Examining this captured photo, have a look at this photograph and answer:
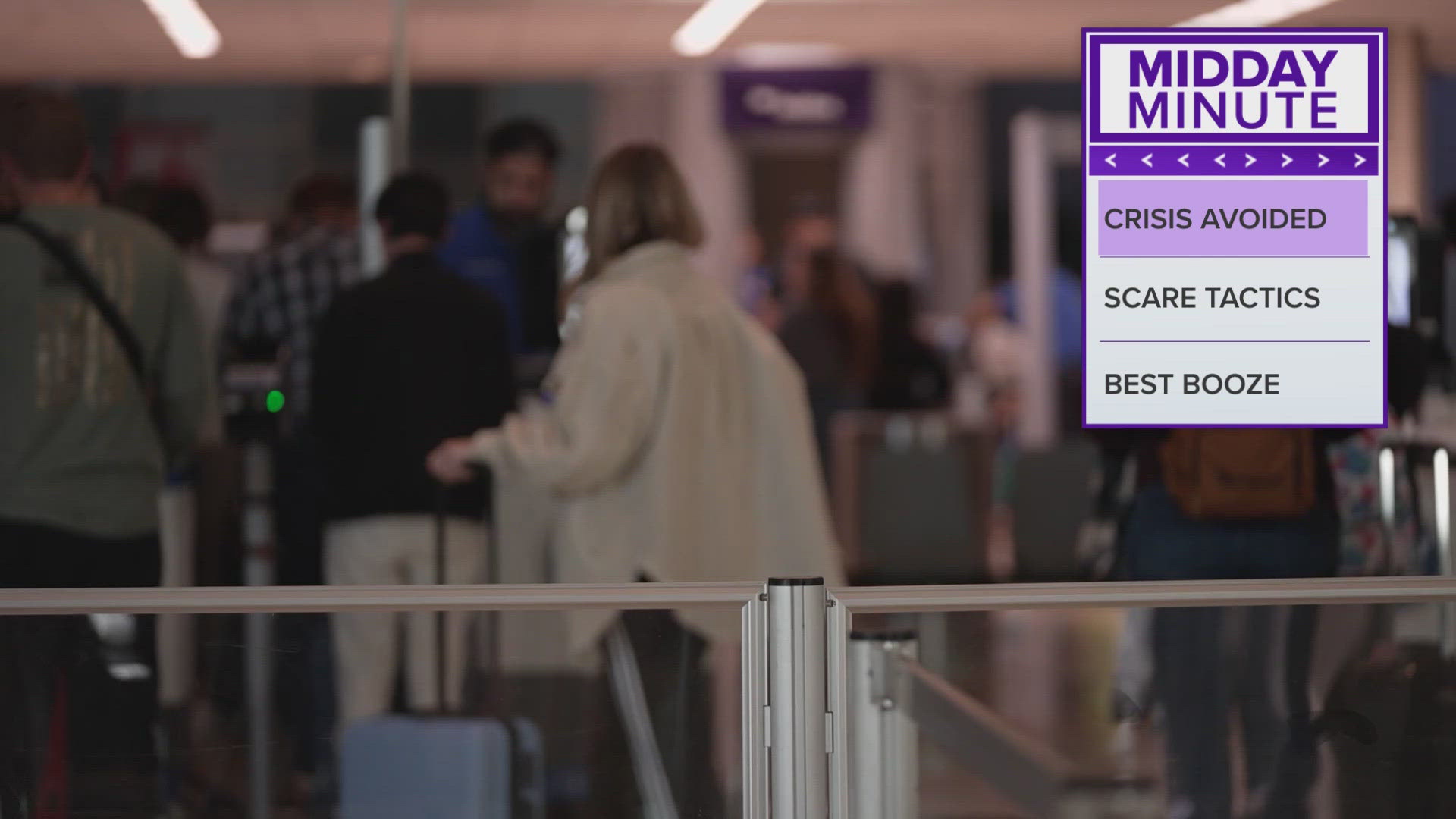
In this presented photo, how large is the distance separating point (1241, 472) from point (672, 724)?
1.49 metres

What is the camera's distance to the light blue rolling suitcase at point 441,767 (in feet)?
8.04

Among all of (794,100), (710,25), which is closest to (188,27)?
(710,25)

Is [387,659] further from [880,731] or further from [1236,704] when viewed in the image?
[1236,704]

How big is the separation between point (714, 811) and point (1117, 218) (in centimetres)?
106

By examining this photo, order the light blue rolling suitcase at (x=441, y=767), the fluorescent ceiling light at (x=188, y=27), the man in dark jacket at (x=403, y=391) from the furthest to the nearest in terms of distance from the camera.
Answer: the fluorescent ceiling light at (x=188, y=27) → the man in dark jacket at (x=403, y=391) → the light blue rolling suitcase at (x=441, y=767)

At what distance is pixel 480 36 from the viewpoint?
7027 mm

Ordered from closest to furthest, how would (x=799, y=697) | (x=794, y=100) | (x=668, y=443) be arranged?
(x=799, y=697)
(x=668, y=443)
(x=794, y=100)

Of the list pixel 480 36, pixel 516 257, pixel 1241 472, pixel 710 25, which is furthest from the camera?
pixel 710 25

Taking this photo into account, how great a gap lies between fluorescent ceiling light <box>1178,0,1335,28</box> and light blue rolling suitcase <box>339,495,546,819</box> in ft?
4.71

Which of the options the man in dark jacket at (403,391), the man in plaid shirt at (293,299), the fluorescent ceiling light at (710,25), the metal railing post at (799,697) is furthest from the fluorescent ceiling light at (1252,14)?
the fluorescent ceiling light at (710,25)

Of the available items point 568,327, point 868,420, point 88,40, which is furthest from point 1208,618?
point 868,420
